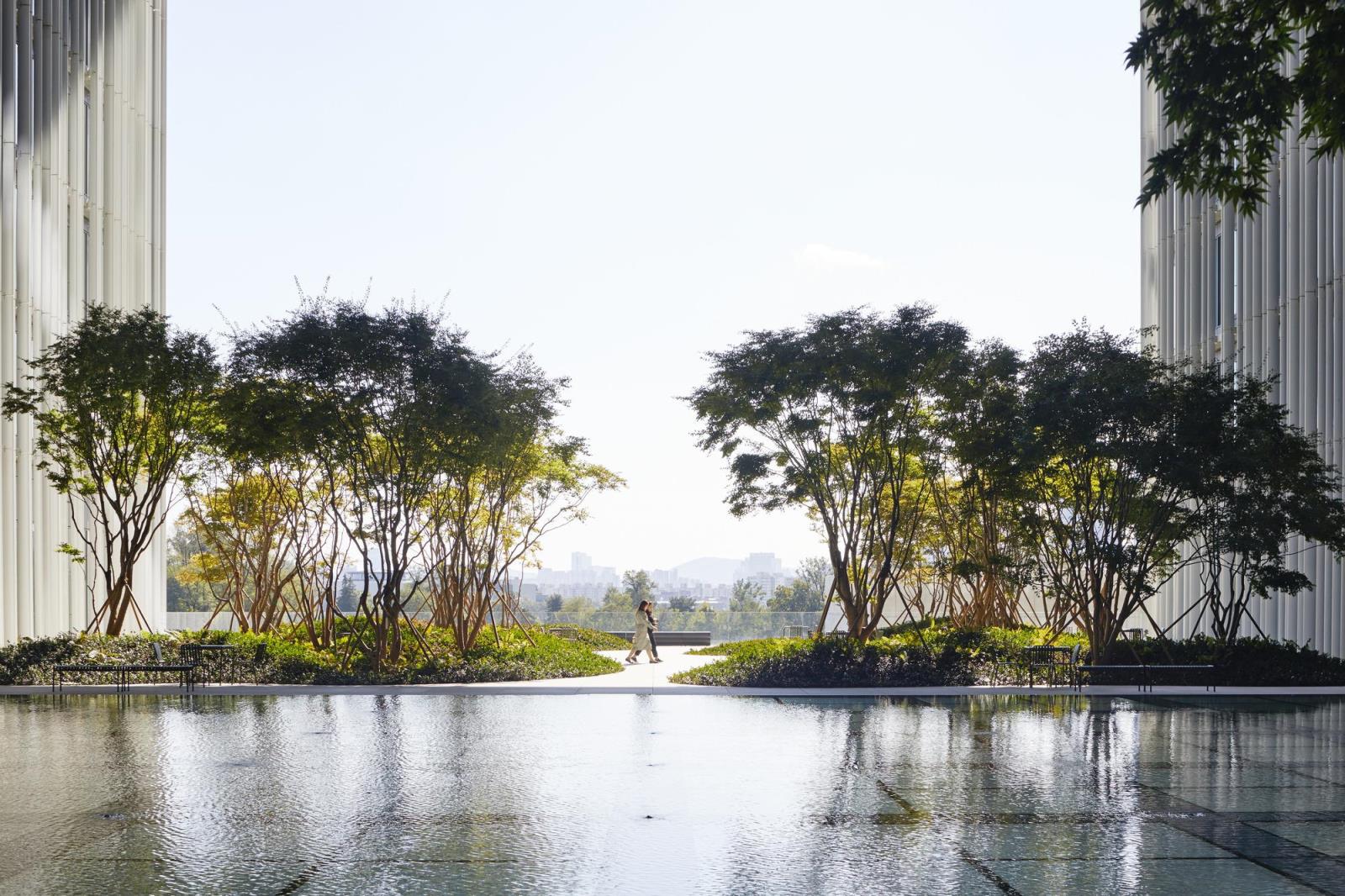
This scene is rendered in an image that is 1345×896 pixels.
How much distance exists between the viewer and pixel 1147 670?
19.1 metres

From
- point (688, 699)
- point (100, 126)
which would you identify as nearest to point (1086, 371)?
point (688, 699)

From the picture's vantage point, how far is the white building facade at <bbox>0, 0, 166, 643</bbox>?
Answer: 24047mm

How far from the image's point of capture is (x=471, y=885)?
677 cm

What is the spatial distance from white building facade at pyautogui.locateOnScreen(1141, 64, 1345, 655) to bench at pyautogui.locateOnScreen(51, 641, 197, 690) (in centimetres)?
1829

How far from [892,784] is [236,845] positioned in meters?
5.20

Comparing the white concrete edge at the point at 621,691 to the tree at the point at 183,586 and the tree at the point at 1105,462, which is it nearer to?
the tree at the point at 1105,462

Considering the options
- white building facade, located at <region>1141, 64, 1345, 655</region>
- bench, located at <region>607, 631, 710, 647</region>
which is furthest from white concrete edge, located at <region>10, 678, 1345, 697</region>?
bench, located at <region>607, 631, 710, 647</region>

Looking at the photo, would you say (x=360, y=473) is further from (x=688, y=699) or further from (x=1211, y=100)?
(x=1211, y=100)

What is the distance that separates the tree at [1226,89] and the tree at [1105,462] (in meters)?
10.7

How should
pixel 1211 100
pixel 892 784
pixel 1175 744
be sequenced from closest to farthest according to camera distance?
1. pixel 1211 100
2. pixel 892 784
3. pixel 1175 744

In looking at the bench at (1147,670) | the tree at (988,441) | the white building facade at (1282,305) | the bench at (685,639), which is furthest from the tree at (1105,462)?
the bench at (685,639)

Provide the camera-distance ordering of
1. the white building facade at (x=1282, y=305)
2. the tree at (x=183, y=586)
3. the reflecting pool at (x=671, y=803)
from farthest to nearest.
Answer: the tree at (x=183, y=586) → the white building facade at (x=1282, y=305) → the reflecting pool at (x=671, y=803)

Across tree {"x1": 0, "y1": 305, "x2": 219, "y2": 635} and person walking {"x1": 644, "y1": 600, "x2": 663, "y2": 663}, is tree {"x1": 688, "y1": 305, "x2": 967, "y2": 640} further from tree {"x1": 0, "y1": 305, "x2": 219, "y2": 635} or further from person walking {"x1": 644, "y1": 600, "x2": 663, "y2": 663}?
tree {"x1": 0, "y1": 305, "x2": 219, "y2": 635}

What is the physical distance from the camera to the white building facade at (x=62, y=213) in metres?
24.0
